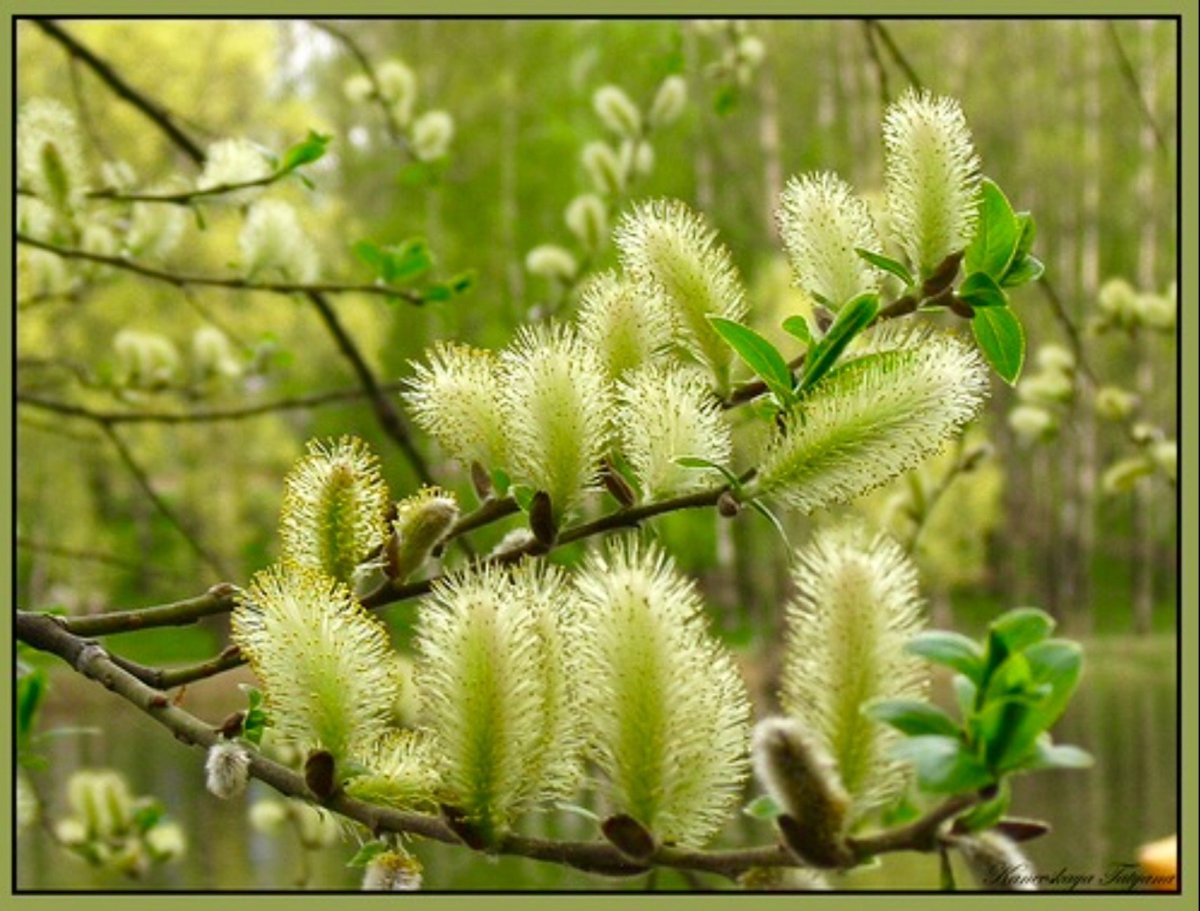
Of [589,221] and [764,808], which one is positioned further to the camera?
[589,221]

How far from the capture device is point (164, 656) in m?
5.31

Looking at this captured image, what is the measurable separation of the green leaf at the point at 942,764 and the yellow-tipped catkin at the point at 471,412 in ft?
0.63

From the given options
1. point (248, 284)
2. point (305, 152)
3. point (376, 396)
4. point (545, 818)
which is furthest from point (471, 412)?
point (545, 818)

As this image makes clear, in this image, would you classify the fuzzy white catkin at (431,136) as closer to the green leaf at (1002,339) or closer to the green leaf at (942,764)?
the green leaf at (1002,339)

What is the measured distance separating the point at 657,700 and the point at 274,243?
0.83 m

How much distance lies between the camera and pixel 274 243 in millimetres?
1130

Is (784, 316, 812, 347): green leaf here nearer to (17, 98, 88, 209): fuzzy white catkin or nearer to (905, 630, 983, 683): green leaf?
(905, 630, 983, 683): green leaf

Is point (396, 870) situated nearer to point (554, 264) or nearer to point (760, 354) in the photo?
point (760, 354)

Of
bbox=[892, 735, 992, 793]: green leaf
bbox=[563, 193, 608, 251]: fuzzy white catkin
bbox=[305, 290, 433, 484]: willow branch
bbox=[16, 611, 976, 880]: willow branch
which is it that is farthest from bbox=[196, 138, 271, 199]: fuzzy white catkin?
A: bbox=[892, 735, 992, 793]: green leaf

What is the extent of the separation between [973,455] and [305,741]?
1036 millimetres

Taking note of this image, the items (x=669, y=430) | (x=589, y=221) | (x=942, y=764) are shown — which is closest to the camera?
(x=942, y=764)

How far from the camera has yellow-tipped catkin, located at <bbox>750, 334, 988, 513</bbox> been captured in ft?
1.42

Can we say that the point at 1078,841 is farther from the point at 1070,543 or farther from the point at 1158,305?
the point at 1070,543

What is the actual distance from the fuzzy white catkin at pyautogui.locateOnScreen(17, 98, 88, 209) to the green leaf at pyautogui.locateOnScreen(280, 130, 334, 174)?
0.61ft
